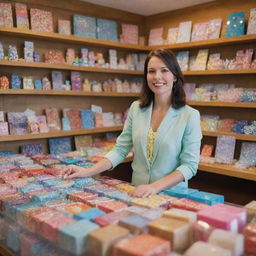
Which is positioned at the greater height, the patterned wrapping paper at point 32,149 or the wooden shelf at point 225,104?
the wooden shelf at point 225,104

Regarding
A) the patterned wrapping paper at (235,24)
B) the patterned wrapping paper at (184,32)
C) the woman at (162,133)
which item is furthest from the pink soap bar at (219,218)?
the patterned wrapping paper at (184,32)

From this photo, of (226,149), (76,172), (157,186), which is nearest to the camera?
(157,186)

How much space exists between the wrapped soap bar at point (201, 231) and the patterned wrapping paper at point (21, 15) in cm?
318

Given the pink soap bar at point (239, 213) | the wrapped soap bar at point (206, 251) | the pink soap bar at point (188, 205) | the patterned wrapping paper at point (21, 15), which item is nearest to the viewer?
the wrapped soap bar at point (206, 251)

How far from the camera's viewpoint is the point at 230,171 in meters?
3.53

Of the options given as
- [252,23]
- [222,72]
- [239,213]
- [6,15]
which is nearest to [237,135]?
[222,72]

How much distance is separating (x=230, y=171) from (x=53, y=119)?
7.14ft

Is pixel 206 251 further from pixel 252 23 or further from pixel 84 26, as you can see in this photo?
pixel 84 26

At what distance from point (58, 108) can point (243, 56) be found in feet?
7.79

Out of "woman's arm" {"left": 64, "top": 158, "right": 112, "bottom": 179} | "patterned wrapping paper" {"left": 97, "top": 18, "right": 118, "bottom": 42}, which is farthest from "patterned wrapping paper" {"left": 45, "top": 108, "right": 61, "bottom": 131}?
→ "woman's arm" {"left": 64, "top": 158, "right": 112, "bottom": 179}

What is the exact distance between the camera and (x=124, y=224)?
1175mm

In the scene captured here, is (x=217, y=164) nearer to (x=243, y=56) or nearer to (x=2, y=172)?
(x=243, y=56)

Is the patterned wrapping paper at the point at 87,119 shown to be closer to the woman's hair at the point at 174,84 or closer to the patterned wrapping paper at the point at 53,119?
the patterned wrapping paper at the point at 53,119

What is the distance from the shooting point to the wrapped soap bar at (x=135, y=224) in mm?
1137
